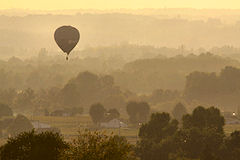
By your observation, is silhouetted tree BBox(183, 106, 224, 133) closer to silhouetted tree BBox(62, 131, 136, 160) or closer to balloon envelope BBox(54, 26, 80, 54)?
balloon envelope BBox(54, 26, 80, 54)

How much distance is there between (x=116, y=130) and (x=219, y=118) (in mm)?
67264

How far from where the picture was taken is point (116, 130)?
641 ft

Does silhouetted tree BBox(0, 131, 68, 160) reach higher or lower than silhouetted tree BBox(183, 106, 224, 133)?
lower

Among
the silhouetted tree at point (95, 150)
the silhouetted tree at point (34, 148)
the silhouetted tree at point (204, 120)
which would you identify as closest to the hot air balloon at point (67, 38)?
the silhouetted tree at point (204, 120)

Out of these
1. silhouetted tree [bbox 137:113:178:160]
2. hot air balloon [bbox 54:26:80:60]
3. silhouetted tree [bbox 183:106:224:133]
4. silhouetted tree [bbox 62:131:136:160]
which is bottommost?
silhouetted tree [bbox 62:131:136:160]

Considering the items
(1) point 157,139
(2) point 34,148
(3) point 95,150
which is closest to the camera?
(3) point 95,150

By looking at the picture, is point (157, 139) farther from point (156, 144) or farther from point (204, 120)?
point (204, 120)

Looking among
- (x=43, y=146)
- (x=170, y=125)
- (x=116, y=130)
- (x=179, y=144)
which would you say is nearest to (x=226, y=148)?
(x=179, y=144)

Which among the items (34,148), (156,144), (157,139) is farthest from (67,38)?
(34,148)

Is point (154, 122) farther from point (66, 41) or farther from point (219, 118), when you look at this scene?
point (66, 41)

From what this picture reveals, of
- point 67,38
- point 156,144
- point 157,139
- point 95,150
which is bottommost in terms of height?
point 95,150

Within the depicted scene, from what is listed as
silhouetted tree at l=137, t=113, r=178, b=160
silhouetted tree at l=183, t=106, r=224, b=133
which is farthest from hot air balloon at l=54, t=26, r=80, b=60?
silhouetted tree at l=183, t=106, r=224, b=133

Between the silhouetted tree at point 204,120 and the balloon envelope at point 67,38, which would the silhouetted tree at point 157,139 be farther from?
the balloon envelope at point 67,38

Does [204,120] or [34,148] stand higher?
[204,120]
